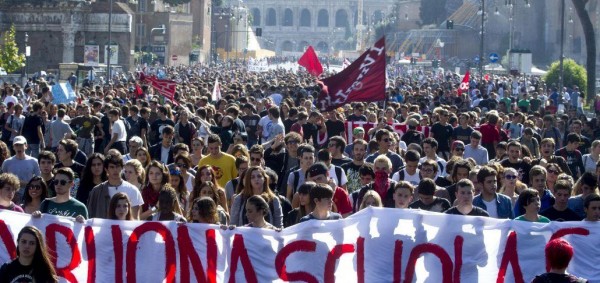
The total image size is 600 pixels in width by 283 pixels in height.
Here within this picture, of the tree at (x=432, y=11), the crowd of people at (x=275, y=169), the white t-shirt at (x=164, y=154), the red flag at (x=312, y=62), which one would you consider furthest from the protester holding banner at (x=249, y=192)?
the tree at (x=432, y=11)

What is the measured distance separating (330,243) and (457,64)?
296ft

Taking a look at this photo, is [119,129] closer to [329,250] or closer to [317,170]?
[317,170]

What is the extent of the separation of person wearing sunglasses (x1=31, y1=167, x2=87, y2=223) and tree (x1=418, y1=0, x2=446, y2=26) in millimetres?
119916

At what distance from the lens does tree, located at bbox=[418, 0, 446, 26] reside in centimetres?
12900

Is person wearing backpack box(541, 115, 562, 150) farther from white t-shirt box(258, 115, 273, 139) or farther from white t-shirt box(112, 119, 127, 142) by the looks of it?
white t-shirt box(112, 119, 127, 142)

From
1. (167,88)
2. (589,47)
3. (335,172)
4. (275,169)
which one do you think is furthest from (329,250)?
(589,47)

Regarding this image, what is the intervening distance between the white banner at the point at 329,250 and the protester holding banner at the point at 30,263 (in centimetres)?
145

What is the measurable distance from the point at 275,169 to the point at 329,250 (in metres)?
5.76

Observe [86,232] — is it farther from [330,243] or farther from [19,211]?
[330,243]

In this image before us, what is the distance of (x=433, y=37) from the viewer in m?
114

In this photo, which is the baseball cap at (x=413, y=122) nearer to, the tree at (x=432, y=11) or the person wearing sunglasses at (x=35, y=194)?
the person wearing sunglasses at (x=35, y=194)

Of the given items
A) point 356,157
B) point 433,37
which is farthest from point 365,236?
point 433,37

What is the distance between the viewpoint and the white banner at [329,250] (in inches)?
356

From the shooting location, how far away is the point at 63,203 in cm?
993
